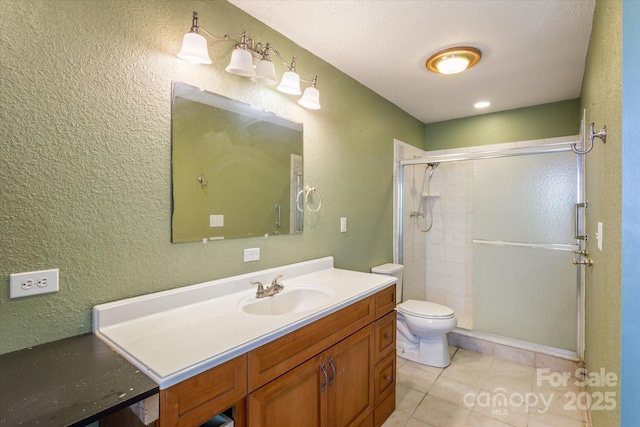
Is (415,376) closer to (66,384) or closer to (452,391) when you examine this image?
(452,391)

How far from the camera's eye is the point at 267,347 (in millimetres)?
1145

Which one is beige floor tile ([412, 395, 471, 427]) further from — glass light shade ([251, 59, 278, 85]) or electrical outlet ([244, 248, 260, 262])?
glass light shade ([251, 59, 278, 85])

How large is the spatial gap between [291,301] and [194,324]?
63 centimetres

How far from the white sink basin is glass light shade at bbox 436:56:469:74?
177 centimetres

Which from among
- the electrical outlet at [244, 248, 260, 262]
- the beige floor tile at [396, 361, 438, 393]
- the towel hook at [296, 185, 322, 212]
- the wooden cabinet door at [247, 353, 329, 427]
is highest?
the towel hook at [296, 185, 322, 212]

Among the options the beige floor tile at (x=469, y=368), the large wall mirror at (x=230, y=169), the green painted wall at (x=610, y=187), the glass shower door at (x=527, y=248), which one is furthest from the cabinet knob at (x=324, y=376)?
the glass shower door at (x=527, y=248)

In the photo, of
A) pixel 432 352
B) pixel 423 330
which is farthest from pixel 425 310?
pixel 432 352

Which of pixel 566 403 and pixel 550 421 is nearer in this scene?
pixel 550 421

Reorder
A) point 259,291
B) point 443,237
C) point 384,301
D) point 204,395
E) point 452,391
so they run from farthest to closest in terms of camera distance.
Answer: point 443,237 → point 452,391 → point 384,301 → point 259,291 → point 204,395

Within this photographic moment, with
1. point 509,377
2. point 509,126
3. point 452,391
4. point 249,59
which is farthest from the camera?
point 509,126

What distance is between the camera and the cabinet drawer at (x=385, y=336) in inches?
71.4

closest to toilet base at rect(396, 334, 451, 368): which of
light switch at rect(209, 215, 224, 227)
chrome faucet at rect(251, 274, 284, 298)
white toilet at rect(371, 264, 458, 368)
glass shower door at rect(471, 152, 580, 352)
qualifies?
white toilet at rect(371, 264, 458, 368)

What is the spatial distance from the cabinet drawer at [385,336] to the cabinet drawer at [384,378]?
0.16ft

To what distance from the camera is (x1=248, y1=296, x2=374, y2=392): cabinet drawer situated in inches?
44.0
